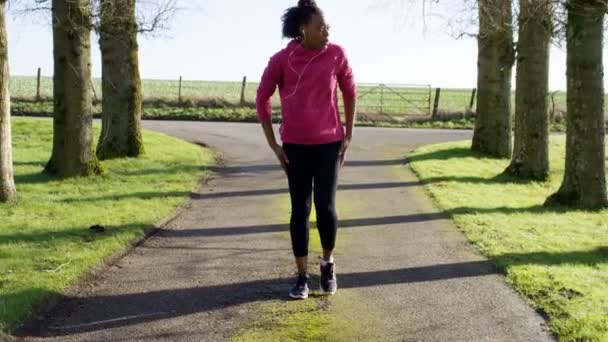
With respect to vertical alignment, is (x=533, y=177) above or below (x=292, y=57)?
below

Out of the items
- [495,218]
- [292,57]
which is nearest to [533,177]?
[495,218]

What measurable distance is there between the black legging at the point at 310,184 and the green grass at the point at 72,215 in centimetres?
200

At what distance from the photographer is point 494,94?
18.5m

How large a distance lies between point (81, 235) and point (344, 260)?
120 inches

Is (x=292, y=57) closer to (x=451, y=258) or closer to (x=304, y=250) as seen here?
(x=304, y=250)

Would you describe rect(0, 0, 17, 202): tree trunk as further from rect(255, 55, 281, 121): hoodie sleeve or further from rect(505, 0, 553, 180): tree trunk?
rect(505, 0, 553, 180): tree trunk

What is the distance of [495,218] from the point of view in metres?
10.5

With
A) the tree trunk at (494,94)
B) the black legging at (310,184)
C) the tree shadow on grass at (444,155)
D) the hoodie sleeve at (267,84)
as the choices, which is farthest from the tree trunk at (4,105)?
the tree trunk at (494,94)

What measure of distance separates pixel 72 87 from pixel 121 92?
3.39 metres

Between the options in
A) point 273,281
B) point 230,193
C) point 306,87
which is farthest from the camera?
point 230,193

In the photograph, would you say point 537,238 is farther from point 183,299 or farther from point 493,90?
point 493,90

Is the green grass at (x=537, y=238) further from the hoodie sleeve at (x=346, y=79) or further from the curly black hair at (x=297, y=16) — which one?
the curly black hair at (x=297, y=16)

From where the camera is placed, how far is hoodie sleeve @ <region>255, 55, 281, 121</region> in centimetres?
587

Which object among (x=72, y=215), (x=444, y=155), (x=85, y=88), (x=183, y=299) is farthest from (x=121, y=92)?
(x=183, y=299)
